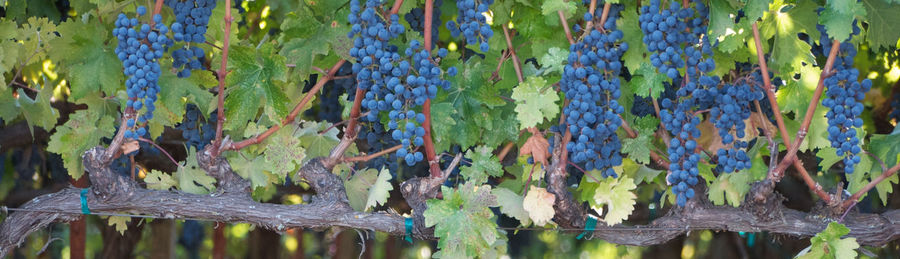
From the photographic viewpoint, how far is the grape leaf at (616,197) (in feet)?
9.23

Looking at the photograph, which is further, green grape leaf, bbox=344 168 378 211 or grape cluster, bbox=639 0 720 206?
green grape leaf, bbox=344 168 378 211

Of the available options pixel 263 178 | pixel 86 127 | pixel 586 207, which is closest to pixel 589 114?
pixel 586 207

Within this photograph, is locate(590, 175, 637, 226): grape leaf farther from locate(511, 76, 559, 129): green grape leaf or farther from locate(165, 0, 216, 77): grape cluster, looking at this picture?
locate(165, 0, 216, 77): grape cluster

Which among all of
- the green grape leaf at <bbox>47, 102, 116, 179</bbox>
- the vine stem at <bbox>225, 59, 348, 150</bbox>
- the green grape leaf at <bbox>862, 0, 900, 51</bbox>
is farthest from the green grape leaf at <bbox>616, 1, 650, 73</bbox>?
the green grape leaf at <bbox>47, 102, 116, 179</bbox>

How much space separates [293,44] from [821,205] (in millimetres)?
1759

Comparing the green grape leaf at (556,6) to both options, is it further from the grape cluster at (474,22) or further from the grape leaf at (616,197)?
the grape leaf at (616,197)

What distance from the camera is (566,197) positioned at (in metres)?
2.85

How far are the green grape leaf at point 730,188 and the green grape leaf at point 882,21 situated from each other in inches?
21.5

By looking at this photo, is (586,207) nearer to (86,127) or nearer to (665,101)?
(665,101)

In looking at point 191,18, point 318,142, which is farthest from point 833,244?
point 191,18

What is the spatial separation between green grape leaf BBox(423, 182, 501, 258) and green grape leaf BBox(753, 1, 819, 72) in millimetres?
957

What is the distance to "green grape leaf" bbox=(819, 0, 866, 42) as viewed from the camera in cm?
240

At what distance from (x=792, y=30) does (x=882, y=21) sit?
0.81ft

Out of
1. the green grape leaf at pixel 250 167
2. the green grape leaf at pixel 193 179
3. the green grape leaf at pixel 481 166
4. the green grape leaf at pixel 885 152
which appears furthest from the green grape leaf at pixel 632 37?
the green grape leaf at pixel 193 179
